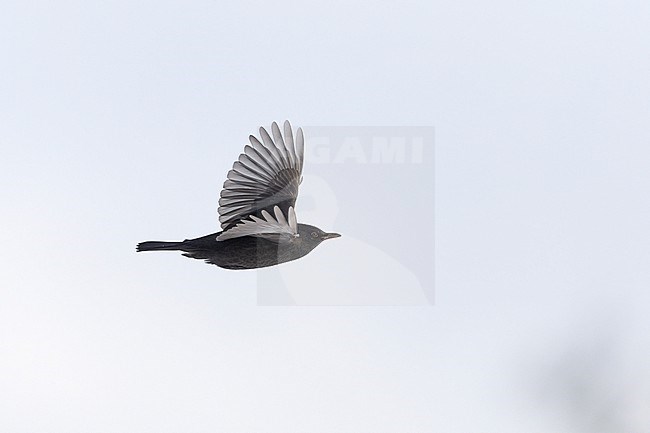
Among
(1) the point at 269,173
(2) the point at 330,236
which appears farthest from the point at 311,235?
(1) the point at 269,173

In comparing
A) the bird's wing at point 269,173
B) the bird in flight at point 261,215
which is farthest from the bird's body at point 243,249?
the bird's wing at point 269,173

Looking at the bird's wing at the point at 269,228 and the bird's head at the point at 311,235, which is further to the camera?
the bird's head at the point at 311,235

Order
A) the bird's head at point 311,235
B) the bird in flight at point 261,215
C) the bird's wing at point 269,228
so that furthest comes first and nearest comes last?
the bird's head at point 311,235
the bird in flight at point 261,215
the bird's wing at point 269,228

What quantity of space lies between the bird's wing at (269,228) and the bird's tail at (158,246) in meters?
0.51

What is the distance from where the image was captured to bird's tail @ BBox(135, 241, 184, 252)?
6062 mm

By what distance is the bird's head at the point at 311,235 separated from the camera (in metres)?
5.99

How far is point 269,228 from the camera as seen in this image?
5.57 meters

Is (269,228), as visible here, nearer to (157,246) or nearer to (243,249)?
(243,249)

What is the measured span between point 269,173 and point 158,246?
99 cm

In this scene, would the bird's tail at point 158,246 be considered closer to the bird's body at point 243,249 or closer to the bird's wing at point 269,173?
the bird's body at point 243,249

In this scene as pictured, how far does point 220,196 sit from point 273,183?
1.36 ft

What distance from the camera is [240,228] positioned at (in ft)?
18.3

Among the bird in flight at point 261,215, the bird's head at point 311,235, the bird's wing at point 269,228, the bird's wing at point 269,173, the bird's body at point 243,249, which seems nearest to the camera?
the bird's wing at point 269,228

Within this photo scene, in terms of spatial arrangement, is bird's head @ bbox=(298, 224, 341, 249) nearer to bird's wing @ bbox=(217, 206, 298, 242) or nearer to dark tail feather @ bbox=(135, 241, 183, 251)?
bird's wing @ bbox=(217, 206, 298, 242)
